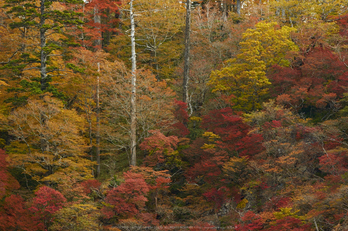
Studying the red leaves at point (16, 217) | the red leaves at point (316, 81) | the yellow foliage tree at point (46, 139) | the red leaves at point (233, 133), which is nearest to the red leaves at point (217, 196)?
the red leaves at point (233, 133)

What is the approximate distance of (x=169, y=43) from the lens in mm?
26125

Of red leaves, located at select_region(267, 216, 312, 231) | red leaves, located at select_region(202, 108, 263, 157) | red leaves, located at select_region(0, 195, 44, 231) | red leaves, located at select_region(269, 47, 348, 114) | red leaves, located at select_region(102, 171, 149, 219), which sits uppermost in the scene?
red leaves, located at select_region(269, 47, 348, 114)

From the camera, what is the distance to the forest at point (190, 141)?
12.3 metres

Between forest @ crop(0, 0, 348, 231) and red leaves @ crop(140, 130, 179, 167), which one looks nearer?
forest @ crop(0, 0, 348, 231)

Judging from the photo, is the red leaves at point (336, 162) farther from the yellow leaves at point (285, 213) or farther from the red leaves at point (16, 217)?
the red leaves at point (16, 217)

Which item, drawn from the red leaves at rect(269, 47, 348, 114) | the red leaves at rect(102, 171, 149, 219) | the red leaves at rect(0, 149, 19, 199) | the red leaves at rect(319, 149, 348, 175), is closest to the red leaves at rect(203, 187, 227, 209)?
the red leaves at rect(102, 171, 149, 219)

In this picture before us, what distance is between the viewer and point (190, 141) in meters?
18.5

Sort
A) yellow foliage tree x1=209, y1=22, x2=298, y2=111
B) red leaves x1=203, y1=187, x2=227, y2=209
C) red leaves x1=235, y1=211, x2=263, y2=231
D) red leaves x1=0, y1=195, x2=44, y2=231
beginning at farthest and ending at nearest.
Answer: yellow foliage tree x1=209, y1=22, x2=298, y2=111 → red leaves x1=203, y1=187, x2=227, y2=209 → red leaves x1=0, y1=195, x2=44, y2=231 → red leaves x1=235, y1=211, x2=263, y2=231

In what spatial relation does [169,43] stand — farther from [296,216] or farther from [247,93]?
[296,216]

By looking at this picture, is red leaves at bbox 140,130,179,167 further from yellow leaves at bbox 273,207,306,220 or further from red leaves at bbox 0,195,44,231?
yellow leaves at bbox 273,207,306,220

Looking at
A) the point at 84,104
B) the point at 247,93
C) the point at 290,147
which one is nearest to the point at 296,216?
the point at 290,147

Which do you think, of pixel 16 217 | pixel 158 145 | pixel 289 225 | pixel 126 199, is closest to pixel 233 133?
pixel 158 145

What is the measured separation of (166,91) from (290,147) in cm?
857

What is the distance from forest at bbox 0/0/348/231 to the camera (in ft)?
40.3
